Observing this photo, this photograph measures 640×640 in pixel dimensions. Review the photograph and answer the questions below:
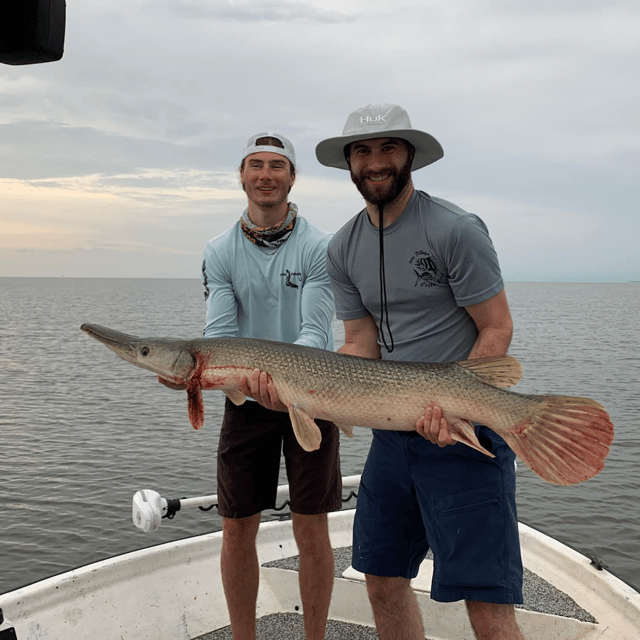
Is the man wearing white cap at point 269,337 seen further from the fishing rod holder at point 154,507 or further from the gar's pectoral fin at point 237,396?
the fishing rod holder at point 154,507

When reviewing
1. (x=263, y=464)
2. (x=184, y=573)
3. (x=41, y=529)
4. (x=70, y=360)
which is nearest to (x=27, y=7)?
(x=263, y=464)

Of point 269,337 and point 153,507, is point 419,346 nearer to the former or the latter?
point 269,337

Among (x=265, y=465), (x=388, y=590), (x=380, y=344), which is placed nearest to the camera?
(x=388, y=590)

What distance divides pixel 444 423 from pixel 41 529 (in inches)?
330

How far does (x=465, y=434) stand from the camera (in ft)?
10.2

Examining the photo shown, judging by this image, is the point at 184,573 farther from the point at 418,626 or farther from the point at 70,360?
the point at 70,360

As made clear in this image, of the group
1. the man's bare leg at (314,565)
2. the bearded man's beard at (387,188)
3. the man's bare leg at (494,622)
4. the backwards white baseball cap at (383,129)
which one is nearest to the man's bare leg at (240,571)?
the man's bare leg at (314,565)

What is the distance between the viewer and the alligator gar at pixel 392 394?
3078 mm

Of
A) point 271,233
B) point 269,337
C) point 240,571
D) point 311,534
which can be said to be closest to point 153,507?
point 240,571

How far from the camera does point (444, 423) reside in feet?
10.3

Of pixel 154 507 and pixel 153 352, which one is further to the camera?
pixel 154 507

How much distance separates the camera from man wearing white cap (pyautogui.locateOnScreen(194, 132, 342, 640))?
4.10 meters

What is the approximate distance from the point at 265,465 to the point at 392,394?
134 cm

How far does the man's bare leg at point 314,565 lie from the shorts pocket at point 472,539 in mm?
1087
